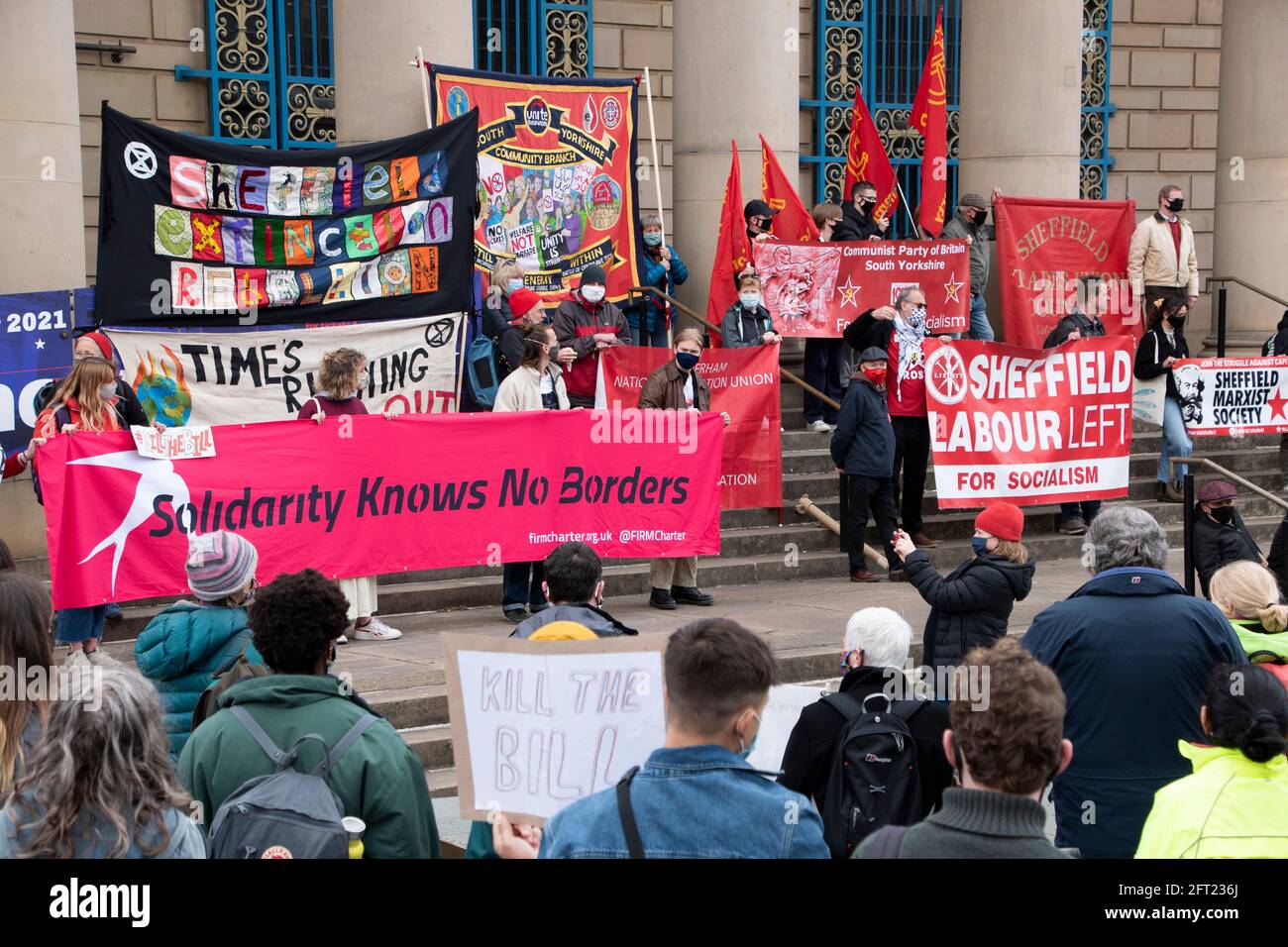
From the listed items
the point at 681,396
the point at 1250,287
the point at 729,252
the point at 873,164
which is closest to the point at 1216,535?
the point at 681,396

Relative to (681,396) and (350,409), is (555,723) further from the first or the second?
(681,396)

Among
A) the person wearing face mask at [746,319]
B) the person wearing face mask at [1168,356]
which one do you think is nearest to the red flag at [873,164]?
the person wearing face mask at [746,319]

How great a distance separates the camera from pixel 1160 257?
1609 centimetres

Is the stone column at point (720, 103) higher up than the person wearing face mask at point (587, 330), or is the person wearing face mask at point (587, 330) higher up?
the stone column at point (720, 103)

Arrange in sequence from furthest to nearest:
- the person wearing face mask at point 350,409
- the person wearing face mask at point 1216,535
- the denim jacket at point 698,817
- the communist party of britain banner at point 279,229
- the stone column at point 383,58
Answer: the stone column at point 383,58 < the communist party of britain banner at point 279,229 < the person wearing face mask at point 350,409 < the person wearing face mask at point 1216,535 < the denim jacket at point 698,817

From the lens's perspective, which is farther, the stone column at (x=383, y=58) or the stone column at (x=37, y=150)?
the stone column at (x=383, y=58)

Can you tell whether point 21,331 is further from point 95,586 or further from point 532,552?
point 532,552

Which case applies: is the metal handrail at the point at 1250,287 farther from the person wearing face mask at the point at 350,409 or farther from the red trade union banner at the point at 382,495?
the person wearing face mask at the point at 350,409

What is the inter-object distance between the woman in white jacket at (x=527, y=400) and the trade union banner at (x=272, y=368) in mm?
1078

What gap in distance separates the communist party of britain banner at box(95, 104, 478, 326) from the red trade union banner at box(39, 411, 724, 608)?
1.64 meters

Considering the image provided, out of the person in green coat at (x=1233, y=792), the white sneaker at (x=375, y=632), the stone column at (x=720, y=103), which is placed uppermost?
the stone column at (x=720, y=103)

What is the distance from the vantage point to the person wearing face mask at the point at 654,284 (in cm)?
1452

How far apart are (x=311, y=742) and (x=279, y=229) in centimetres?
761
